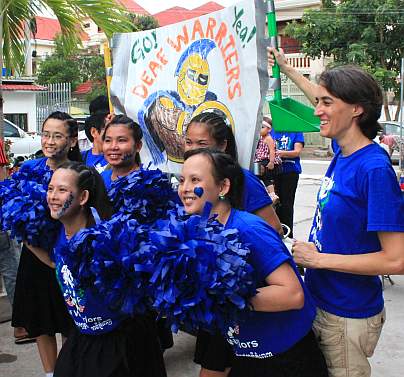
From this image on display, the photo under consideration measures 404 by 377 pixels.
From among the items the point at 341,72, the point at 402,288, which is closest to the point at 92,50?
the point at 402,288

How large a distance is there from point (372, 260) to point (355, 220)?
151mm

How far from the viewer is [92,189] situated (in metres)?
2.72

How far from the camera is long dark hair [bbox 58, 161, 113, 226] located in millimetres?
2684

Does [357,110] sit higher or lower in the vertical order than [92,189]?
higher

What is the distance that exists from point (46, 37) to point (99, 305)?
59.4 metres

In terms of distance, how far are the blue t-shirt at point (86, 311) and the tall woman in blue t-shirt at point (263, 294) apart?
1.83 feet

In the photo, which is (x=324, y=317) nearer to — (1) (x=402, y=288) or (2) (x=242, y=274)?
(2) (x=242, y=274)

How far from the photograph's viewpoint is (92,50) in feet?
135

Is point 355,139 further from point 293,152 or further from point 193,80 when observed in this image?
point 293,152

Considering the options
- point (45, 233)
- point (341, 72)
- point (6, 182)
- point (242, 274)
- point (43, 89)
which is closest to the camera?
point (242, 274)

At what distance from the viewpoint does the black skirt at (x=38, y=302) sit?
3354 millimetres

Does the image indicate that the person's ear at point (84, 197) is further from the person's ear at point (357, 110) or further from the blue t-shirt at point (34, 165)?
the person's ear at point (357, 110)

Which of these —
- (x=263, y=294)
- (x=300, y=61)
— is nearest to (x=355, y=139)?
(x=263, y=294)

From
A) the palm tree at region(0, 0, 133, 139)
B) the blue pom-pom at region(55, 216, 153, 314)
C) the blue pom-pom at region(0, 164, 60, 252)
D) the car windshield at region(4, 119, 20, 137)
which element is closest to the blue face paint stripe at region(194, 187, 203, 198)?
the blue pom-pom at region(55, 216, 153, 314)
